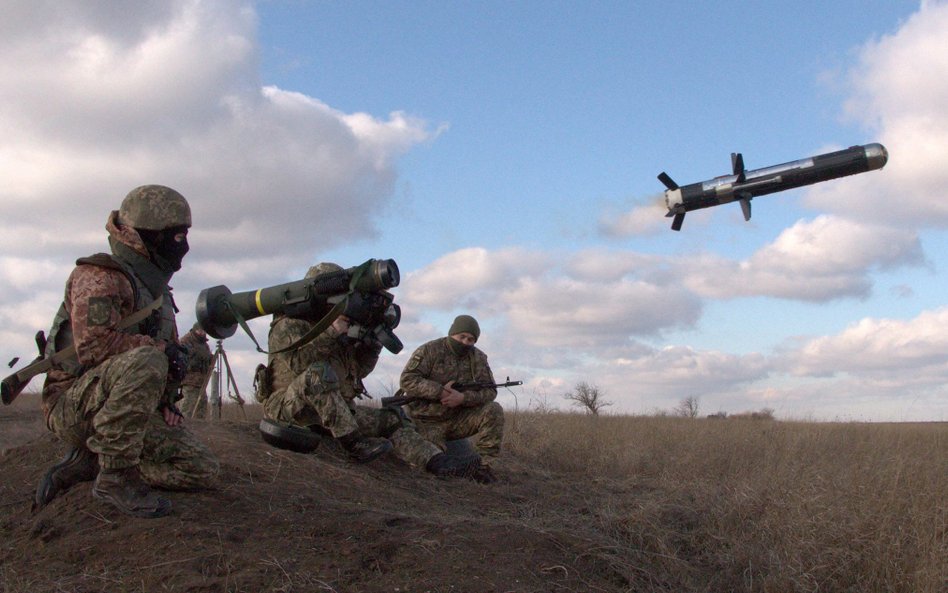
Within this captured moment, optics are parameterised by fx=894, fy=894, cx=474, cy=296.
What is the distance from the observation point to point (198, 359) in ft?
28.3

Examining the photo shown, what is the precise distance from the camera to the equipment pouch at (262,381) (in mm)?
7656

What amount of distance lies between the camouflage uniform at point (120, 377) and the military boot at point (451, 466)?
272 cm

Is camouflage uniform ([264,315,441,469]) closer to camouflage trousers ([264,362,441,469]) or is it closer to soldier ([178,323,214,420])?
camouflage trousers ([264,362,441,469])

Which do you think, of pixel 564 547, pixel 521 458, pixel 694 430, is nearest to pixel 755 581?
pixel 564 547

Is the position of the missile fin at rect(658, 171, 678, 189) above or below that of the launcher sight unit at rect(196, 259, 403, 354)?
above

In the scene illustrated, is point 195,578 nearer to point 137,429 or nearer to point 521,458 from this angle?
point 137,429

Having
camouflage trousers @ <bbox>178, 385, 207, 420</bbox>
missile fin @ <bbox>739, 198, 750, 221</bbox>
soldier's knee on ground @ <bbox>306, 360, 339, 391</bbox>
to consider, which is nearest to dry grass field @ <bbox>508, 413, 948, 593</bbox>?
soldier's knee on ground @ <bbox>306, 360, 339, 391</bbox>

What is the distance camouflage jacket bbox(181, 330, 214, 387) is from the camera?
7910 millimetres

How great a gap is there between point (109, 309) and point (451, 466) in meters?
3.60

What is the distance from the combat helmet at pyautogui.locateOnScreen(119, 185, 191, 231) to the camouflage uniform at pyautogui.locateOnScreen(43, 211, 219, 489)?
2.8 inches

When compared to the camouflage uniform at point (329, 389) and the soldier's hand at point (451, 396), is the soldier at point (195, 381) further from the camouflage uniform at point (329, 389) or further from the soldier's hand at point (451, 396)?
the soldier's hand at point (451, 396)

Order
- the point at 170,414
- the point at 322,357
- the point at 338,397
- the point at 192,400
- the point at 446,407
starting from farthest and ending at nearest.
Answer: the point at 192,400
the point at 446,407
the point at 322,357
the point at 338,397
the point at 170,414

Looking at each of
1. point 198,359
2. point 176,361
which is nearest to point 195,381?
point 198,359

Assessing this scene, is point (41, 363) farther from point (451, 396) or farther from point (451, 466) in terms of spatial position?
point (451, 396)
